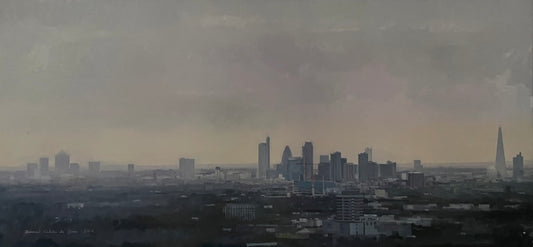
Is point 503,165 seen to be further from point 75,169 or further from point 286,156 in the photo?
point 75,169

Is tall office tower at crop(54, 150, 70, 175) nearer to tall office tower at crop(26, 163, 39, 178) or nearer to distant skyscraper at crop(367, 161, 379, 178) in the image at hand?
tall office tower at crop(26, 163, 39, 178)

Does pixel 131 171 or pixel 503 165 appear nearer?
pixel 131 171

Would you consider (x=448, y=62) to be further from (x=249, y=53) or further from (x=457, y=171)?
(x=249, y=53)

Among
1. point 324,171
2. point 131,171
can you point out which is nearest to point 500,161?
point 324,171

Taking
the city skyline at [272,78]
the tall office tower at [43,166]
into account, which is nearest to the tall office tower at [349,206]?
the city skyline at [272,78]

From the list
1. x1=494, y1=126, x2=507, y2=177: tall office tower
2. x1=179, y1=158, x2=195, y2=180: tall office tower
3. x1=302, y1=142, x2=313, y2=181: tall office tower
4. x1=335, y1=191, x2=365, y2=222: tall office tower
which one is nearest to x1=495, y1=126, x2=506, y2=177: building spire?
x1=494, y1=126, x2=507, y2=177: tall office tower

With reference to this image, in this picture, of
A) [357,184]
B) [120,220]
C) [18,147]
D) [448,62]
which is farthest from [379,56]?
[18,147]
